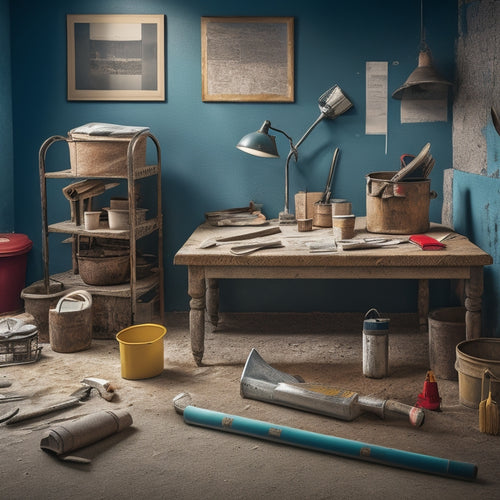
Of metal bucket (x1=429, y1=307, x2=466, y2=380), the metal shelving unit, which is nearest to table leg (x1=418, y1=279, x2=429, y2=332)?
metal bucket (x1=429, y1=307, x2=466, y2=380)

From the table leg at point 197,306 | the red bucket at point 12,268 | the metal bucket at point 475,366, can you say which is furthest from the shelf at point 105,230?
the metal bucket at point 475,366

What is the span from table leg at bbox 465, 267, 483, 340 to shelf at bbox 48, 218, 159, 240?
2.32 m

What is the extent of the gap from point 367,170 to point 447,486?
123 inches

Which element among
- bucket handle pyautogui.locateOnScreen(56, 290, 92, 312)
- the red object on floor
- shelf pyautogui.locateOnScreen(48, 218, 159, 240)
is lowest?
the red object on floor

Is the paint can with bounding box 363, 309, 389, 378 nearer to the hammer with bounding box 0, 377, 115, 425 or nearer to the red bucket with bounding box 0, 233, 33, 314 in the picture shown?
the hammer with bounding box 0, 377, 115, 425

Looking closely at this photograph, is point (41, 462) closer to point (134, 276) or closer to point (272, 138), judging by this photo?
point (134, 276)

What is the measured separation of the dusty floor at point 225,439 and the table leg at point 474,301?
1.21ft

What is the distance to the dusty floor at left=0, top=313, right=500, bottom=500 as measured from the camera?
316cm

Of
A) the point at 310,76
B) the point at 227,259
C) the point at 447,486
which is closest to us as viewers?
the point at 447,486

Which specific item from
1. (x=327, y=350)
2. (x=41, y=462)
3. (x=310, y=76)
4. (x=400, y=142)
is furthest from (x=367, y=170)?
(x=41, y=462)

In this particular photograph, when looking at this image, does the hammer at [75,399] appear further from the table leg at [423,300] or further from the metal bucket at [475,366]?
the table leg at [423,300]

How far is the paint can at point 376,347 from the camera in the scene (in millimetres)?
4492

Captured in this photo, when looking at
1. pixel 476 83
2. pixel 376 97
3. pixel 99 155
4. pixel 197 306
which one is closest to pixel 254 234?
pixel 197 306

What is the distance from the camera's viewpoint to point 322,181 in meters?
5.88
